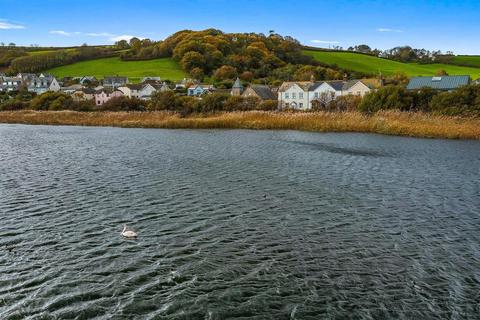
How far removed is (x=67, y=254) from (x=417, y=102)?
182ft

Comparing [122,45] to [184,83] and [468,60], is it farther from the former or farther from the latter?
[468,60]

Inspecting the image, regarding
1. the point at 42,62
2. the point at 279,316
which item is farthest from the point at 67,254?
the point at 42,62

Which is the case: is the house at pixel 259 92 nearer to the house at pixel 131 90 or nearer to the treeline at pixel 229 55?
the treeline at pixel 229 55

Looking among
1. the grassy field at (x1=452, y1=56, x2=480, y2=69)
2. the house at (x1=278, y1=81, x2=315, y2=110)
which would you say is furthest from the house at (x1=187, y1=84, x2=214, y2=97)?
the grassy field at (x1=452, y1=56, x2=480, y2=69)

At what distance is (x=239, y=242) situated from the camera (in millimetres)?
12594

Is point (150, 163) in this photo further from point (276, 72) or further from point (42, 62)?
point (42, 62)

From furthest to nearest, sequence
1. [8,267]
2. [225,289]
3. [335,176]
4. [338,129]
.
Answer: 1. [338,129]
2. [335,176]
3. [8,267]
4. [225,289]

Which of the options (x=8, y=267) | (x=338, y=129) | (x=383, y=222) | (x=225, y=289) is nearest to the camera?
(x=225, y=289)

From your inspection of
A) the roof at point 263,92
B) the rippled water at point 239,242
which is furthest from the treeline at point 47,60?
the rippled water at point 239,242

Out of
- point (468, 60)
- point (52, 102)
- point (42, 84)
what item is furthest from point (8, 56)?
point (468, 60)

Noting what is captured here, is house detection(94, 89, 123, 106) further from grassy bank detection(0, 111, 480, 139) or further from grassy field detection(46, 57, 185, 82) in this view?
grassy bank detection(0, 111, 480, 139)

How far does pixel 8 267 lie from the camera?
1058 cm

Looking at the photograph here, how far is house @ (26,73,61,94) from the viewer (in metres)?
130

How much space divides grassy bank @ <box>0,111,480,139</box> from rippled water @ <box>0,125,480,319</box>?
68.0ft
